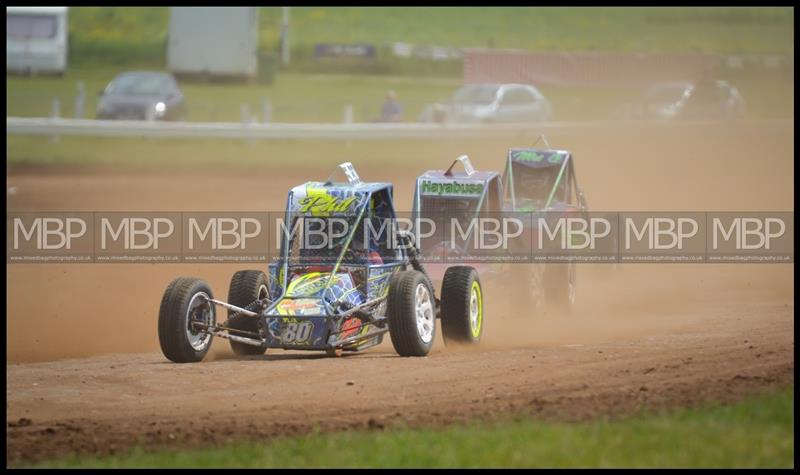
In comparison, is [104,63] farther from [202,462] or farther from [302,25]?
[202,462]

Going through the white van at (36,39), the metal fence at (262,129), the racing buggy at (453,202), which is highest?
the white van at (36,39)

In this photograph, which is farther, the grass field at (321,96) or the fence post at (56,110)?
the grass field at (321,96)

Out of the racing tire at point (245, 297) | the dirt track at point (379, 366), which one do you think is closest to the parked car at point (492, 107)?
the dirt track at point (379, 366)

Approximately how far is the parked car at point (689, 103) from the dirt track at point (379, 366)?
16.6 m

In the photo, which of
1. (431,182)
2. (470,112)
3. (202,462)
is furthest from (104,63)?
(202,462)

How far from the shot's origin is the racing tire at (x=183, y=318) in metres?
12.3

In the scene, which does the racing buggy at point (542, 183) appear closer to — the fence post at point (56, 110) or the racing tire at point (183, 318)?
the racing tire at point (183, 318)

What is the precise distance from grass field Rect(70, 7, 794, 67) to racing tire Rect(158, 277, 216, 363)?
3728 cm

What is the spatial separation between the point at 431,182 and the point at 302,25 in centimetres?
4462

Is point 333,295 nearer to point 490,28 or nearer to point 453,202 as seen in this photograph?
point 453,202

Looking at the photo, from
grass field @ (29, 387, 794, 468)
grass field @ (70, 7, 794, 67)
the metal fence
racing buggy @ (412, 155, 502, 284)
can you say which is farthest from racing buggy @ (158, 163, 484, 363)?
grass field @ (70, 7, 794, 67)

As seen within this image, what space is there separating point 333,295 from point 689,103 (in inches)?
1050

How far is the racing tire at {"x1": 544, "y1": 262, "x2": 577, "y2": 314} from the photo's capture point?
17.0 metres

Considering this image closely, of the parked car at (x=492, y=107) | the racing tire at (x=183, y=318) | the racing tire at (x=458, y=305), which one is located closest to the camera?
the racing tire at (x=183, y=318)
